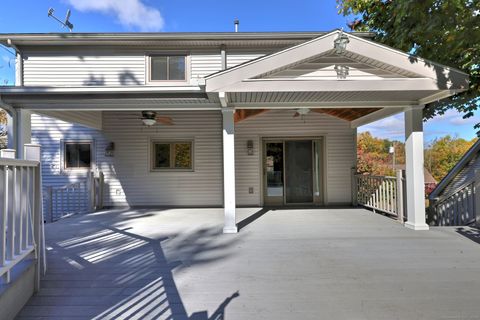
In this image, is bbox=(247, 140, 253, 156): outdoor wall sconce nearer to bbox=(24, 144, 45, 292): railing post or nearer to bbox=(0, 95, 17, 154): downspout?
bbox=(0, 95, 17, 154): downspout

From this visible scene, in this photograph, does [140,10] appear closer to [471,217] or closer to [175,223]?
[175,223]

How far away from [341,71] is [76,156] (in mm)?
7338

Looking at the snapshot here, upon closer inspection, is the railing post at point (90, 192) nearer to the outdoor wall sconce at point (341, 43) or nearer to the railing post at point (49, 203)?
the railing post at point (49, 203)

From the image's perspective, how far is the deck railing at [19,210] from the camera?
2.31m

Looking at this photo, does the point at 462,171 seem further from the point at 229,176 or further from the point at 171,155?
the point at 171,155

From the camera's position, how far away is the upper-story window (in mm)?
7691

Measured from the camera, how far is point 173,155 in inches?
323

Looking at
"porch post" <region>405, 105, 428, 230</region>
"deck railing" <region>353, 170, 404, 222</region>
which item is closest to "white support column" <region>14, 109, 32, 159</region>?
"porch post" <region>405, 105, 428, 230</region>

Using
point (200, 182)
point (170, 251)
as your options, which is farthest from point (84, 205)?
point (170, 251)

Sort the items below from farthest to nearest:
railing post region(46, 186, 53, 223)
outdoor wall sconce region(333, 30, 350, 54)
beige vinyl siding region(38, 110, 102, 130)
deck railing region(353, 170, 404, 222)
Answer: railing post region(46, 186, 53, 223)
beige vinyl siding region(38, 110, 102, 130)
deck railing region(353, 170, 404, 222)
outdoor wall sconce region(333, 30, 350, 54)

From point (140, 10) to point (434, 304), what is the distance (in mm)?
17869

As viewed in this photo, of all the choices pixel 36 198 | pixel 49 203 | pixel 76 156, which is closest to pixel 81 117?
pixel 76 156

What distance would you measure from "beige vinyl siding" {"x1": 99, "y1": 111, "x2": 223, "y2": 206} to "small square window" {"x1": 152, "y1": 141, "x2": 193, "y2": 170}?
6.4 inches

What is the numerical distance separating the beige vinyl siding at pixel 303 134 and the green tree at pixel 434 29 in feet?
8.30
